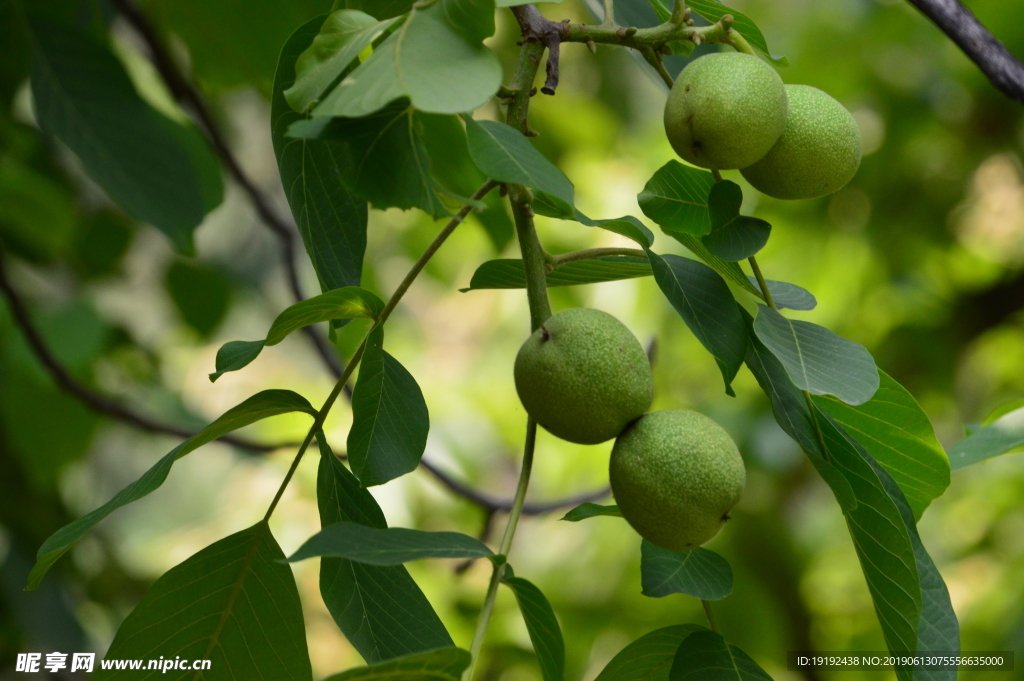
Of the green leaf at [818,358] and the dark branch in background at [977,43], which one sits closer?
the green leaf at [818,358]

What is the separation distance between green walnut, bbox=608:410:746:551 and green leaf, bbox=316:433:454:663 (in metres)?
0.17

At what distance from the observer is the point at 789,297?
2.28ft

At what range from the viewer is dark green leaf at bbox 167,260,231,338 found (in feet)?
5.44

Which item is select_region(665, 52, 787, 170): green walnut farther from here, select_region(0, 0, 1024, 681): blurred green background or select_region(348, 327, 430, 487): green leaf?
select_region(0, 0, 1024, 681): blurred green background

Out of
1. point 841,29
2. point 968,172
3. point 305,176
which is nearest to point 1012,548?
point 968,172

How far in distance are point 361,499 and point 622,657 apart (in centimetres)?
24

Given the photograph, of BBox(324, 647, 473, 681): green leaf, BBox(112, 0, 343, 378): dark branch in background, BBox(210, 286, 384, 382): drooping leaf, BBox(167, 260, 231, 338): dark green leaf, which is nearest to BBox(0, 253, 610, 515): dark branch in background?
BBox(112, 0, 343, 378): dark branch in background

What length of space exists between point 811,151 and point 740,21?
0.45 feet

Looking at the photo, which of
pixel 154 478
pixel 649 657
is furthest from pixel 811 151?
pixel 154 478

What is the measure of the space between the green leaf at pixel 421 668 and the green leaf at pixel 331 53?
0.33 m

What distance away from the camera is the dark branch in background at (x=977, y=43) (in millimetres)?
723

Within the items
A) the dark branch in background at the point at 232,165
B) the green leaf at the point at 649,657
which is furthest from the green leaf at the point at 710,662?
the dark branch in background at the point at 232,165

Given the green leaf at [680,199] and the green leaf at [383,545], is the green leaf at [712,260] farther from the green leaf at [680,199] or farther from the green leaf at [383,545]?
the green leaf at [383,545]

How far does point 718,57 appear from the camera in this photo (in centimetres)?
57
